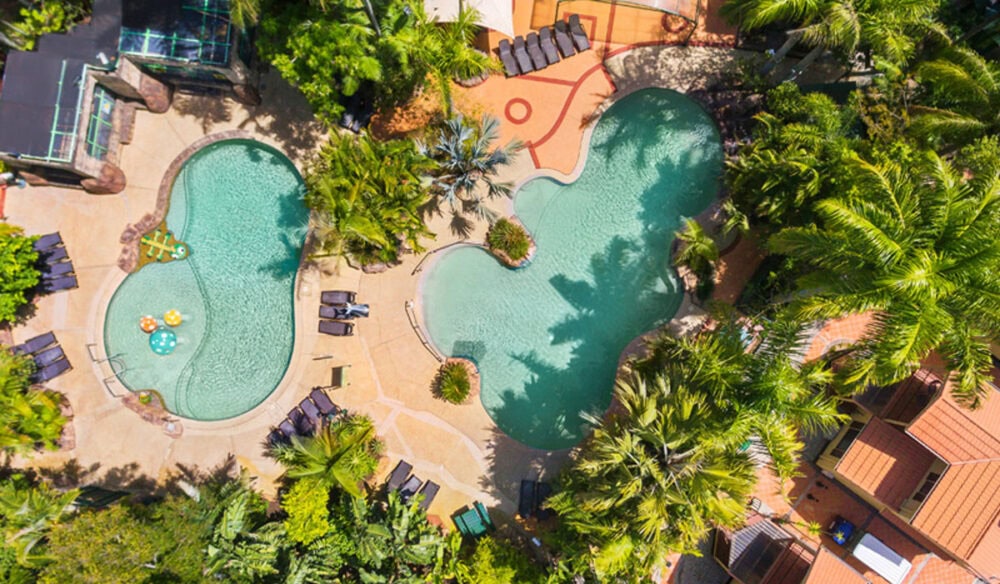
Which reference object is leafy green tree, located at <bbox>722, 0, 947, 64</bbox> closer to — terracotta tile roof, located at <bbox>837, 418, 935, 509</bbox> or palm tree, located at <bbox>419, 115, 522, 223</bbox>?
palm tree, located at <bbox>419, 115, 522, 223</bbox>

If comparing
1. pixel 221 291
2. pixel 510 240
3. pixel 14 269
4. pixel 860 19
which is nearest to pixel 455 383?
pixel 510 240

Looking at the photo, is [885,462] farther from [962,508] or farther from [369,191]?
[369,191]

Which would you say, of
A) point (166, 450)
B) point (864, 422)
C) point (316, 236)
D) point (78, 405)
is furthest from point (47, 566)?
point (864, 422)

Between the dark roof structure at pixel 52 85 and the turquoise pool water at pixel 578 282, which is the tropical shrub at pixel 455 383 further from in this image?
the dark roof structure at pixel 52 85

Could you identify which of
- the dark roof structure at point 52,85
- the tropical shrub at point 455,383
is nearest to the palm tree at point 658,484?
the tropical shrub at point 455,383

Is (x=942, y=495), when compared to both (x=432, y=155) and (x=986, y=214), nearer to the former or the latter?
(x=986, y=214)

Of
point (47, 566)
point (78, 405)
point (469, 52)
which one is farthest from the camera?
point (78, 405)
